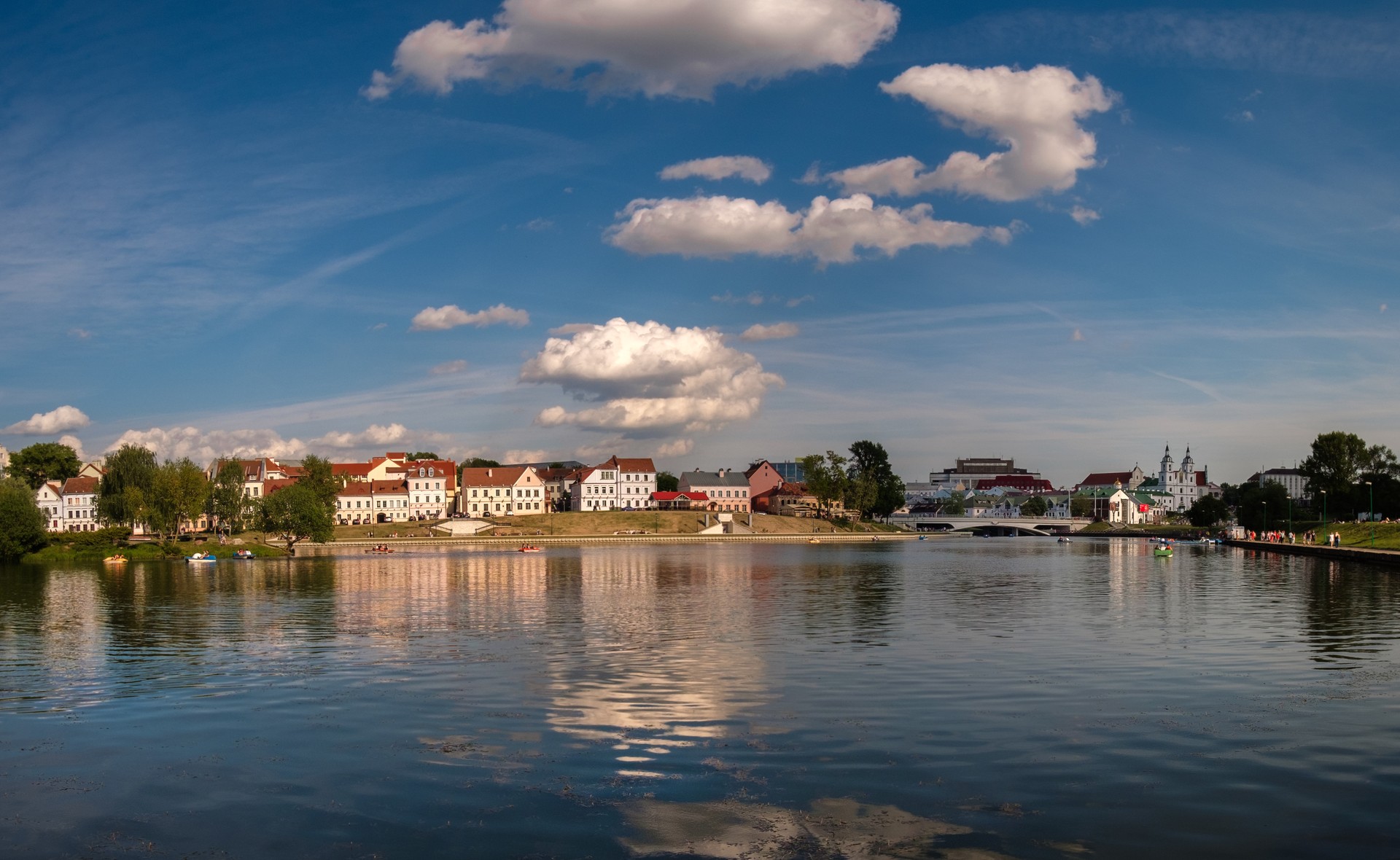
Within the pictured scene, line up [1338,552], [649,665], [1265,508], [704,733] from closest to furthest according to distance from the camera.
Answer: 1. [704,733]
2. [649,665]
3. [1338,552]
4. [1265,508]

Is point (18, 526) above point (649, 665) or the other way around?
above

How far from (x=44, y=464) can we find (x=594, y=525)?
8994cm

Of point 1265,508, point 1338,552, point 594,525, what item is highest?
point 1265,508

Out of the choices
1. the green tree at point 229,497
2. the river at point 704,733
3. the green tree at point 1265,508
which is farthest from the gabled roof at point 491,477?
the river at point 704,733

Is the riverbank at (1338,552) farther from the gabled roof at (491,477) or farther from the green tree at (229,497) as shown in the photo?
the gabled roof at (491,477)

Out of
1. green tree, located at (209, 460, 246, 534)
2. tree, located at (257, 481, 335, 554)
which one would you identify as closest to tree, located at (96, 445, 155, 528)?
green tree, located at (209, 460, 246, 534)

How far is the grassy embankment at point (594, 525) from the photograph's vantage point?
162000mm

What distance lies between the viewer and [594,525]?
17538cm

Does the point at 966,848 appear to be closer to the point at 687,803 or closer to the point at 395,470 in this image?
the point at 687,803

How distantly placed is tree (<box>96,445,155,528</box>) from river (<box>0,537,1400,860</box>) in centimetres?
7433

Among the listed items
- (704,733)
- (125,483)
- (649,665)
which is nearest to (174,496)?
(125,483)

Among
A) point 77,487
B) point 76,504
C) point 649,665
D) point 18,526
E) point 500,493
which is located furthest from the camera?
point 500,493

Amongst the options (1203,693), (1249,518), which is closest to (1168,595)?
(1203,693)

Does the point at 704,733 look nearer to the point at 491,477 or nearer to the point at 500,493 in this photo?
the point at 500,493
